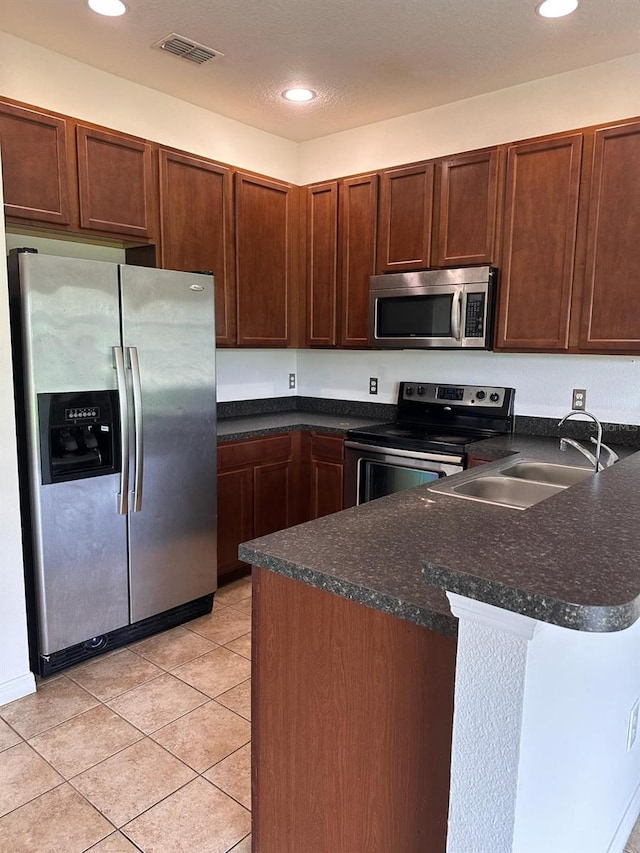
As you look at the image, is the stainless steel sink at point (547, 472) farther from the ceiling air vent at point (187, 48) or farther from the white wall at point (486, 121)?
the ceiling air vent at point (187, 48)

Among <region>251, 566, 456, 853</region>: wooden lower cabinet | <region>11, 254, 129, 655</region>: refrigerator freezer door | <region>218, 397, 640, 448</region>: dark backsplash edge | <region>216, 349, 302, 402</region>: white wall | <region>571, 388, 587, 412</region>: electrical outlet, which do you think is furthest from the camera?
<region>216, 349, 302, 402</region>: white wall

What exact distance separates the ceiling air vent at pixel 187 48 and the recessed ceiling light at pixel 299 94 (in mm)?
530

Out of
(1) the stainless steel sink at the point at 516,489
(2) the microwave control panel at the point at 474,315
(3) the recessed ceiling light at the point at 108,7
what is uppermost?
(3) the recessed ceiling light at the point at 108,7

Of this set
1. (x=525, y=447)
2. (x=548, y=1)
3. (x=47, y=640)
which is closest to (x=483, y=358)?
(x=525, y=447)

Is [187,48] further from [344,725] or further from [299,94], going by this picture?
[344,725]

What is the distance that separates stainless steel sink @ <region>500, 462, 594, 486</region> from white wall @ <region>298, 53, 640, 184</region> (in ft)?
5.62

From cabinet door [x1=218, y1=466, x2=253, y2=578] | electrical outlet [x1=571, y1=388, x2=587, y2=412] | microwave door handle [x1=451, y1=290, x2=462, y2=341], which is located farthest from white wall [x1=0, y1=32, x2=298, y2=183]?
electrical outlet [x1=571, y1=388, x2=587, y2=412]

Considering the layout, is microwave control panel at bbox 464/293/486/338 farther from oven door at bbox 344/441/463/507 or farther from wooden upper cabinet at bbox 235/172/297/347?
wooden upper cabinet at bbox 235/172/297/347

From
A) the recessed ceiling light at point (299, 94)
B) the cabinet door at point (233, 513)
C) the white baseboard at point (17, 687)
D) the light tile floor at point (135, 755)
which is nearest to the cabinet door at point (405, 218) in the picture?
the recessed ceiling light at point (299, 94)

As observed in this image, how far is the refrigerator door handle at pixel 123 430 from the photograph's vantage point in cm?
258

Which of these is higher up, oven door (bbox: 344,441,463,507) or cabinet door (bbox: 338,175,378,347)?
cabinet door (bbox: 338,175,378,347)

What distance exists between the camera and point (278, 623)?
140cm

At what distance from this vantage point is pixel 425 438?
3.21 m

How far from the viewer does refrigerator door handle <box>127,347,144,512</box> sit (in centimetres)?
262
